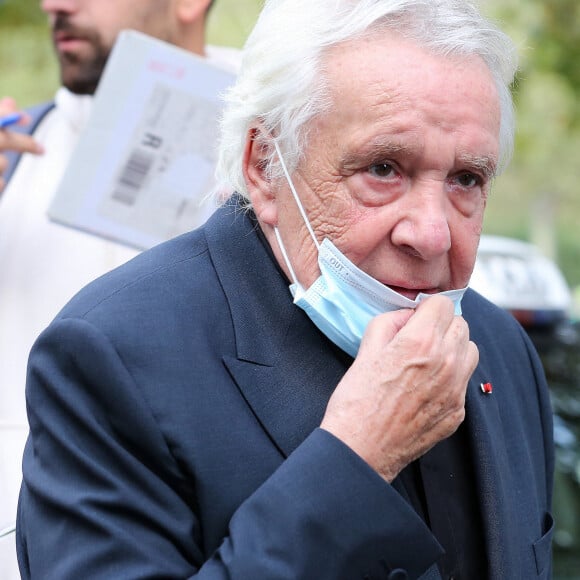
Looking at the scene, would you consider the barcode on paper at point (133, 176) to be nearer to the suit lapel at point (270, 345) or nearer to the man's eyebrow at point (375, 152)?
the suit lapel at point (270, 345)

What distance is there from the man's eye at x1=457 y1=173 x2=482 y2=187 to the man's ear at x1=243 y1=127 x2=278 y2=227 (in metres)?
0.34

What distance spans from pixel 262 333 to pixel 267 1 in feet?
2.16

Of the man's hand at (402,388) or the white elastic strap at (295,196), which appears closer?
the man's hand at (402,388)

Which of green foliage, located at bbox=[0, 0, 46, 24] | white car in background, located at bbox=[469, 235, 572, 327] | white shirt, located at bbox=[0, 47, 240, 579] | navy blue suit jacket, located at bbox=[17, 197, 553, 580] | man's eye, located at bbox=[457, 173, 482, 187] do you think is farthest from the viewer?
green foliage, located at bbox=[0, 0, 46, 24]

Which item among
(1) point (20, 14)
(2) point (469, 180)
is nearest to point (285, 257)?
(2) point (469, 180)

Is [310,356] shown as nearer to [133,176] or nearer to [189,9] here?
[133,176]

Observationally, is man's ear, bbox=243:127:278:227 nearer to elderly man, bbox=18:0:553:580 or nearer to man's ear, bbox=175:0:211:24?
elderly man, bbox=18:0:553:580

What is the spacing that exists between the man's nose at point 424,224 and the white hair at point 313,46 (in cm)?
22

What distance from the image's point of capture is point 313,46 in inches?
79.4

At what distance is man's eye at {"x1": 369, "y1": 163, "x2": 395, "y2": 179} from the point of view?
2004mm

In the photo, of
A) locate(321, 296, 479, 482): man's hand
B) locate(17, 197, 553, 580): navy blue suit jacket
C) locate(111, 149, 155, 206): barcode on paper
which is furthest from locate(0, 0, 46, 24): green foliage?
locate(321, 296, 479, 482): man's hand

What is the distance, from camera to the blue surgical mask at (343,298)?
200 cm

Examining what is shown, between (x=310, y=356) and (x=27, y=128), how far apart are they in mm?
1508

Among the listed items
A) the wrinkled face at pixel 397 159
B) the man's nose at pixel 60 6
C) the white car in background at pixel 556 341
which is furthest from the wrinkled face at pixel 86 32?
the white car in background at pixel 556 341
